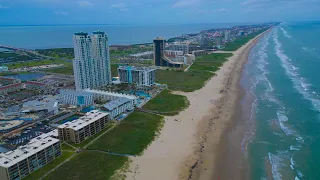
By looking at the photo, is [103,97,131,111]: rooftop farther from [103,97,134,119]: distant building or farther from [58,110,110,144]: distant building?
[58,110,110,144]: distant building

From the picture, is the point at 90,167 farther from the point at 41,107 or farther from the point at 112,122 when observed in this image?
the point at 41,107

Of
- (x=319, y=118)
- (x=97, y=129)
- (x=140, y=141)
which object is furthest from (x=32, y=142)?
(x=319, y=118)

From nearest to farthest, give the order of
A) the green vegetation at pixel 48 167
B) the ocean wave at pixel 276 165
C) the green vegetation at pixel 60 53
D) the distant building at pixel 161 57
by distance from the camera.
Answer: the green vegetation at pixel 48 167 < the ocean wave at pixel 276 165 < the distant building at pixel 161 57 < the green vegetation at pixel 60 53

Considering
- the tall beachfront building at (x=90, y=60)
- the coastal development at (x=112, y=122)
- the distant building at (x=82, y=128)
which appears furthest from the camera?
the tall beachfront building at (x=90, y=60)

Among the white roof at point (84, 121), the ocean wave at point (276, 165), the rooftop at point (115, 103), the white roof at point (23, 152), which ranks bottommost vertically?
the ocean wave at point (276, 165)

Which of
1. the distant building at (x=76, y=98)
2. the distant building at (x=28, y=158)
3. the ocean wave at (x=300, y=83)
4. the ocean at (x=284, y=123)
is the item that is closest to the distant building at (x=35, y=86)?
the distant building at (x=76, y=98)

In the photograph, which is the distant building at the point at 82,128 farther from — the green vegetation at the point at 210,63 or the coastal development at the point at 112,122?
the green vegetation at the point at 210,63

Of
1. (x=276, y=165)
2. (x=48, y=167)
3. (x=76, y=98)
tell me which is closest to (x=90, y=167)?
(x=48, y=167)
